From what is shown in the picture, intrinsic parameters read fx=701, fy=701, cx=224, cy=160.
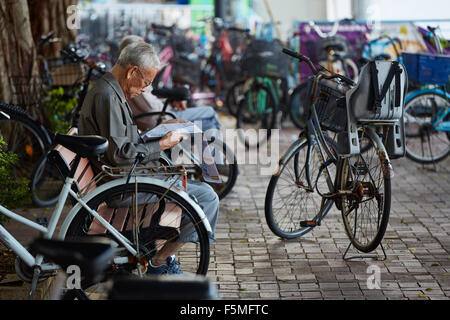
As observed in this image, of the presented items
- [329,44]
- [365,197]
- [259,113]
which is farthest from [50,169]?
[329,44]

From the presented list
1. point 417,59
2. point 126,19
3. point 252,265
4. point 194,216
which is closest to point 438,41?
point 417,59

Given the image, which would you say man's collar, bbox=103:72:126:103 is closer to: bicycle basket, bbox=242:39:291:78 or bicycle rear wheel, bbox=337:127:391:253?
bicycle rear wheel, bbox=337:127:391:253

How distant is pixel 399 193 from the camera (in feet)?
23.8

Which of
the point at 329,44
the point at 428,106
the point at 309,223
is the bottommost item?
the point at 309,223

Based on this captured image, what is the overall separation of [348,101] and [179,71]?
701cm

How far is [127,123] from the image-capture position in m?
4.32

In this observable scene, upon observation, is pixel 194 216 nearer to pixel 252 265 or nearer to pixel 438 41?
pixel 252 265

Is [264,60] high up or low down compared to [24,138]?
up

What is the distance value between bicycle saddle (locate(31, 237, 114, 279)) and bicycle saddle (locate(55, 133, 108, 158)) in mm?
619

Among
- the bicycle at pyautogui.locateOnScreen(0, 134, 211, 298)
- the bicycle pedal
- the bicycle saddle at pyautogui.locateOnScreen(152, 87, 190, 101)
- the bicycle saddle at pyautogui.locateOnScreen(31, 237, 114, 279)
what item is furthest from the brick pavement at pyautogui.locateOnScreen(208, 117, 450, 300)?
the bicycle saddle at pyautogui.locateOnScreen(31, 237, 114, 279)

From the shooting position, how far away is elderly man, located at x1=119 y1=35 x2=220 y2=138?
6395mm

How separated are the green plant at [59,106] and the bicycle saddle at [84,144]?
348 cm

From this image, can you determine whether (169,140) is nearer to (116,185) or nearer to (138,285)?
(116,185)

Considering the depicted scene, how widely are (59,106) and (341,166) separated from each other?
3.33m
